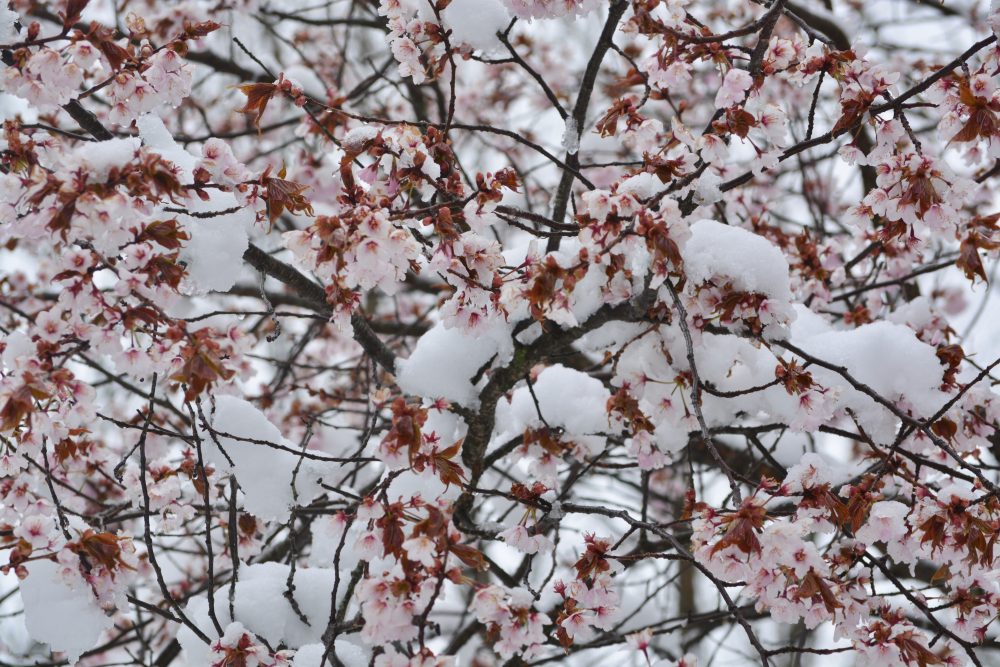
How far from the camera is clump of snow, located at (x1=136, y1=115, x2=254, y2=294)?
1.75m

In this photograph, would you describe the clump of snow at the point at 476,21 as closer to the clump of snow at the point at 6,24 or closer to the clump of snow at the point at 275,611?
the clump of snow at the point at 6,24

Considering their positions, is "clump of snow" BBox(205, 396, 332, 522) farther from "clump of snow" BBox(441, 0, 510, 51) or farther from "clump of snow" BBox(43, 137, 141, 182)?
"clump of snow" BBox(441, 0, 510, 51)

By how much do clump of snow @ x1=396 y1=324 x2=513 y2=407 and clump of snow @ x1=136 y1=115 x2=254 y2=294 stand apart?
0.63 m

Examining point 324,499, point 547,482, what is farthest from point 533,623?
point 324,499

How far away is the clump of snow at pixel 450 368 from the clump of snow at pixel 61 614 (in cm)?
96

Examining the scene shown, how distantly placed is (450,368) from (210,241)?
747 mm

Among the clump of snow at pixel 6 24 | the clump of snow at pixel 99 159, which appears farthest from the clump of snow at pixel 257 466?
the clump of snow at pixel 6 24

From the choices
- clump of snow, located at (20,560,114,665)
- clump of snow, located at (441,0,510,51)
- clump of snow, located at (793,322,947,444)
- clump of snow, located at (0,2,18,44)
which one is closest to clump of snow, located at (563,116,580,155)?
clump of snow, located at (441,0,510,51)

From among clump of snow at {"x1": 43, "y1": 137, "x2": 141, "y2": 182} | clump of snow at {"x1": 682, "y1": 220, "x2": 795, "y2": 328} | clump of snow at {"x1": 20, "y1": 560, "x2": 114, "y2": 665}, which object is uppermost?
clump of snow at {"x1": 682, "y1": 220, "x2": 795, "y2": 328}

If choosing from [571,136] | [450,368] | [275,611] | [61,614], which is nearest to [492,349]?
[450,368]

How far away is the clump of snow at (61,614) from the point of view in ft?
5.40

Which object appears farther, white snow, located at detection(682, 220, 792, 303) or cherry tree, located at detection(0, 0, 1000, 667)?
white snow, located at detection(682, 220, 792, 303)

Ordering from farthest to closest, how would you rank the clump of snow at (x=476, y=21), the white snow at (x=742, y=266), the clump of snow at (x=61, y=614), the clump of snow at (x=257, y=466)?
the clump of snow at (x=257, y=466) → the clump of snow at (x=476, y=21) → the white snow at (x=742, y=266) → the clump of snow at (x=61, y=614)

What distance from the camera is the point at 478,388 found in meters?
2.24
